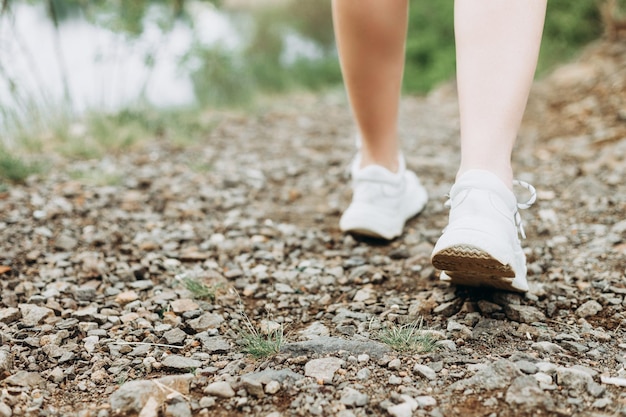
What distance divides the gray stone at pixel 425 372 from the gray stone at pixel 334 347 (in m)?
0.09

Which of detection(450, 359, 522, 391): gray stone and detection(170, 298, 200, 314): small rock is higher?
detection(450, 359, 522, 391): gray stone

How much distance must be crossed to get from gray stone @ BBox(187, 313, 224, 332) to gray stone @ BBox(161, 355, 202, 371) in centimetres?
15

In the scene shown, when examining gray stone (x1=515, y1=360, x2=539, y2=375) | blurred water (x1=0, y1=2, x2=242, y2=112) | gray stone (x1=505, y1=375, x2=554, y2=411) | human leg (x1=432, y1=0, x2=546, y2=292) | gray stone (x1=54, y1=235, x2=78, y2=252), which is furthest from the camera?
blurred water (x1=0, y1=2, x2=242, y2=112)

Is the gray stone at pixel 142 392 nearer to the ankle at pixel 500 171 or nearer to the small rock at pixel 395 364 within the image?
the small rock at pixel 395 364

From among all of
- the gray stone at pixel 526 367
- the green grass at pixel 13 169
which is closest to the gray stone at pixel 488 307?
the gray stone at pixel 526 367

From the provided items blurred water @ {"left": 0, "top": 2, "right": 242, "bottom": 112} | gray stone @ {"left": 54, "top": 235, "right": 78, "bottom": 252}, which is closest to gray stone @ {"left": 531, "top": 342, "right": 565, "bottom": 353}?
gray stone @ {"left": 54, "top": 235, "right": 78, "bottom": 252}

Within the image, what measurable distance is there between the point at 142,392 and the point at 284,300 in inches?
21.6

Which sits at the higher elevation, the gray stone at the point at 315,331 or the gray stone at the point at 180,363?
the gray stone at the point at 180,363

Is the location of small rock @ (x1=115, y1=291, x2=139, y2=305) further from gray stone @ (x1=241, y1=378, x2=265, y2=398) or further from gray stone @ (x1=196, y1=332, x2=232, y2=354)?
gray stone @ (x1=241, y1=378, x2=265, y2=398)

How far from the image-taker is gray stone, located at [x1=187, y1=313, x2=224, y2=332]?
1.43 metres

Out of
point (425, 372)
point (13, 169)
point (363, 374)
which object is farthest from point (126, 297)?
point (13, 169)

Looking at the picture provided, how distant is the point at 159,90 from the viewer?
14.7 feet

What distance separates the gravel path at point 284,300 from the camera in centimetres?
113

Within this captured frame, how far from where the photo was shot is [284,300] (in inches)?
63.3
